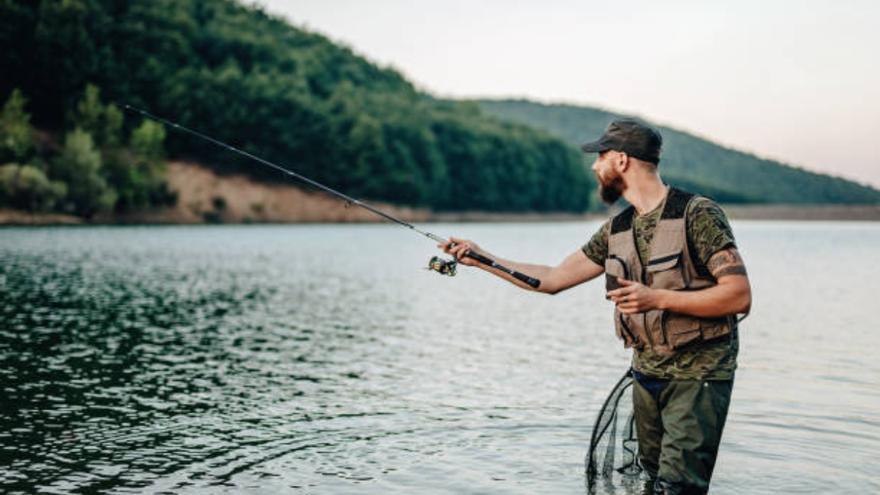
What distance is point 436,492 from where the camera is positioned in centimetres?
897

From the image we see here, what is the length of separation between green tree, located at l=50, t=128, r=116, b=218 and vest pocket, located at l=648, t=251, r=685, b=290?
272 ft

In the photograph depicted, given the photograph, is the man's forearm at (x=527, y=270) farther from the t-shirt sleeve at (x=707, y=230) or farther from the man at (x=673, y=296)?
the t-shirt sleeve at (x=707, y=230)

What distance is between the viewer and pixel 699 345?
574cm

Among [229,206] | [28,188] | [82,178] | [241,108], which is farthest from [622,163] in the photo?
[241,108]

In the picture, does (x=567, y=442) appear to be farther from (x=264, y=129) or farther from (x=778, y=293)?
(x=264, y=129)

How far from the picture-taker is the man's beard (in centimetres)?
600

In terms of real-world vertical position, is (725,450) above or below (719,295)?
below

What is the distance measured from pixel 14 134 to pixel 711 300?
84720 mm

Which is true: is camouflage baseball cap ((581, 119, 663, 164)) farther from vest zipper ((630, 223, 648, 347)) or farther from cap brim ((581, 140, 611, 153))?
vest zipper ((630, 223, 648, 347))

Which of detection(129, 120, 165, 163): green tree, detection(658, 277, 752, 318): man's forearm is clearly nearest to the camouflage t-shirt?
detection(658, 277, 752, 318): man's forearm

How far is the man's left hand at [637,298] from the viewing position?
209 inches

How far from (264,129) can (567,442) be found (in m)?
119

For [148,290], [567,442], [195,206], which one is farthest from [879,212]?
[567,442]

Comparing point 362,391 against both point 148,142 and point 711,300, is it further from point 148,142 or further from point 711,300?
point 148,142
